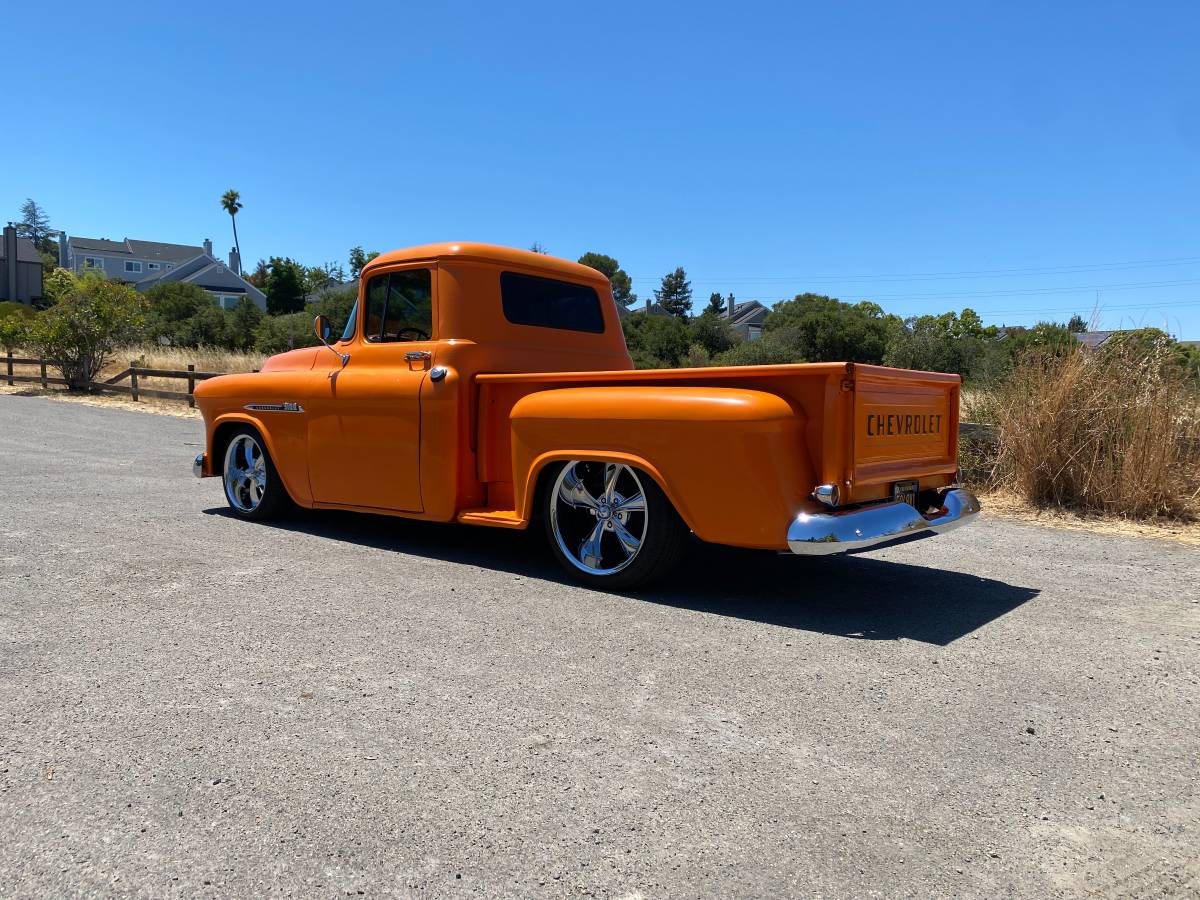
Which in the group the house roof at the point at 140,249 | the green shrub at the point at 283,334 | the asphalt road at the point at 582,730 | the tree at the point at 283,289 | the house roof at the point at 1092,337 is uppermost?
the house roof at the point at 140,249

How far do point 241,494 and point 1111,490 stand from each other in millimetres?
7543

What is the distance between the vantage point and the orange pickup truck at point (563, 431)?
4.41 meters

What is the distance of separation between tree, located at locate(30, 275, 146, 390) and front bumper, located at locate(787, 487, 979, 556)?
21602mm

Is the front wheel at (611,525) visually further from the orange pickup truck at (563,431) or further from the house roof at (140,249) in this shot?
the house roof at (140,249)

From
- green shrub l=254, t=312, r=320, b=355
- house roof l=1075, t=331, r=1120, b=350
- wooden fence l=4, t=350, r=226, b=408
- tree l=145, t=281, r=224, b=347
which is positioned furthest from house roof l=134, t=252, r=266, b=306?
house roof l=1075, t=331, r=1120, b=350

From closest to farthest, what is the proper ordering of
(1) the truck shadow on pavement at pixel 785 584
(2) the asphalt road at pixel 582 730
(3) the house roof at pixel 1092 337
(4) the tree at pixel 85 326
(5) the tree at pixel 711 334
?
(2) the asphalt road at pixel 582 730, (1) the truck shadow on pavement at pixel 785 584, (3) the house roof at pixel 1092 337, (4) the tree at pixel 85 326, (5) the tree at pixel 711 334

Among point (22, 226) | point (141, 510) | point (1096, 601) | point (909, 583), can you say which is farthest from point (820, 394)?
point (22, 226)

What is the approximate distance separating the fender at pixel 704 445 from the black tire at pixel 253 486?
2963 millimetres

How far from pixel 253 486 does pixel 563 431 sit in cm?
343

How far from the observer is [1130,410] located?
8.14 m

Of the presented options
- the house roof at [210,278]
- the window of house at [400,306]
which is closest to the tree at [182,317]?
the house roof at [210,278]

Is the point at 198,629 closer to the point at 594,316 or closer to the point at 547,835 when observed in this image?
the point at 547,835

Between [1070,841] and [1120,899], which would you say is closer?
[1120,899]

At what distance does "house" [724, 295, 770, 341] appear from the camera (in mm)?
91438
